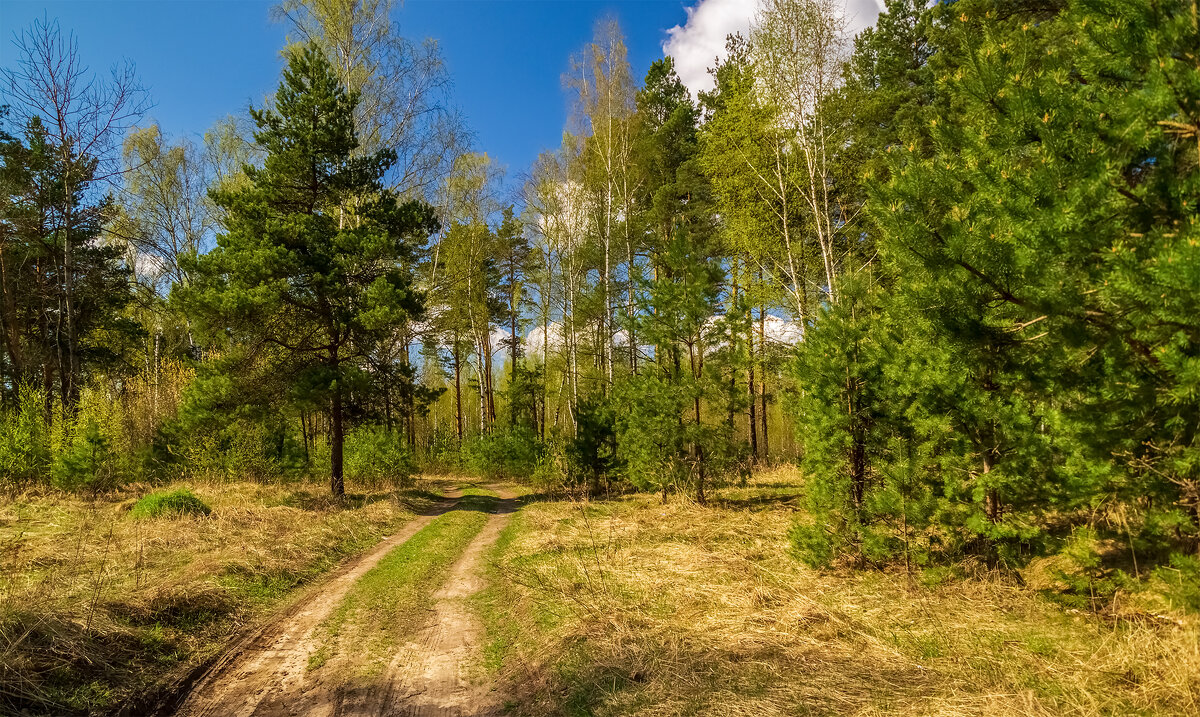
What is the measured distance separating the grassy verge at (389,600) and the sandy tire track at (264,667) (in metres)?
0.18

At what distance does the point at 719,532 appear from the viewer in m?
→ 9.66

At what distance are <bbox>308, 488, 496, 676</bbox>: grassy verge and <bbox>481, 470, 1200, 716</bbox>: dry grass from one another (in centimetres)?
100

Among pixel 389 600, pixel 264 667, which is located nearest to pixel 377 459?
pixel 389 600

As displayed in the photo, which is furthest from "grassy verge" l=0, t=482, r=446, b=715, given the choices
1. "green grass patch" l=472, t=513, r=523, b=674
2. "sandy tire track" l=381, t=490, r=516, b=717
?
"green grass patch" l=472, t=513, r=523, b=674

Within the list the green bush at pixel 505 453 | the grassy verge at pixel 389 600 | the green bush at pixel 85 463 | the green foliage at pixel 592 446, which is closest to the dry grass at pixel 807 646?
the grassy verge at pixel 389 600

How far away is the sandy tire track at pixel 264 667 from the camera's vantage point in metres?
4.07

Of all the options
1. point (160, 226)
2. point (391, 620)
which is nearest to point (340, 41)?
point (160, 226)

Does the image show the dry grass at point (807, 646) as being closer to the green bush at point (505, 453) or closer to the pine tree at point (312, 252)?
the pine tree at point (312, 252)

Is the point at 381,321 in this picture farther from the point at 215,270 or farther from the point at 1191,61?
the point at 1191,61

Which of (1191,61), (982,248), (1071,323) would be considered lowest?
(1071,323)

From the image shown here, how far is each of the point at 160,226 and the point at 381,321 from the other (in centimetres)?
1663

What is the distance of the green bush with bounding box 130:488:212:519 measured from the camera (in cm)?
963

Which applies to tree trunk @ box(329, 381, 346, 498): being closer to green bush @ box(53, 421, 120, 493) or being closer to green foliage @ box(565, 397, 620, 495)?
green bush @ box(53, 421, 120, 493)

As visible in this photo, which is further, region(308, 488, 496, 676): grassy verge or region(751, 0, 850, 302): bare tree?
region(751, 0, 850, 302): bare tree
